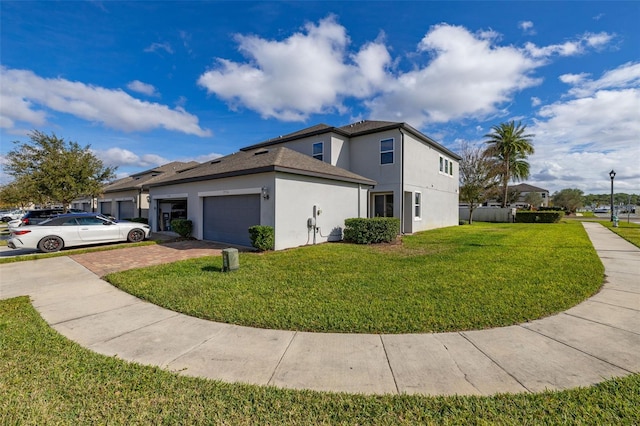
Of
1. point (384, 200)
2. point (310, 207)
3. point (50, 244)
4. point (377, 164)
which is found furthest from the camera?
point (384, 200)

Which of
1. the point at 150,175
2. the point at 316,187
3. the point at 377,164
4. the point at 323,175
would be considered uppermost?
the point at 150,175

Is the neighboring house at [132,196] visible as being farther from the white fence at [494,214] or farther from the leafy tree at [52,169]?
the white fence at [494,214]

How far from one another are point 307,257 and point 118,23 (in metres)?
10.2

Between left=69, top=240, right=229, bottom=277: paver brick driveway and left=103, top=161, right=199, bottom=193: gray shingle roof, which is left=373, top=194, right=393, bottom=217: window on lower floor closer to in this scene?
left=69, top=240, right=229, bottom=277: paver brick driveway

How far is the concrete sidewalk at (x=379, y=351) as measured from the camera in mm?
2848

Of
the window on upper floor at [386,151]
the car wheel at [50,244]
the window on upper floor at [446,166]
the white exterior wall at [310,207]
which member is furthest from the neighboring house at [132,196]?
the window on upper floor at [446,166]

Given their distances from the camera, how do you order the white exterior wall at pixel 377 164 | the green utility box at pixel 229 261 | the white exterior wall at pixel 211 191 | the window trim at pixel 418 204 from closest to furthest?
the green utility box at pixel 229 261
the white exterior wall at pixel 211 191
the white exterior wall at pixel 377 164
the window trim at pixel 418 204

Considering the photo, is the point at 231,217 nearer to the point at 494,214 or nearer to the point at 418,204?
the point at 418,204

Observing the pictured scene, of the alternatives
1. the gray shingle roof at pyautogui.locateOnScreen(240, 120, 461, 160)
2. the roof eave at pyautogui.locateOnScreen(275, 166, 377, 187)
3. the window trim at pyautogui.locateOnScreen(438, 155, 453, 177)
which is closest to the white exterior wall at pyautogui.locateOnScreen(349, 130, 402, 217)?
the gray shingle roof at pyautogui.locateOnScreen(240, 120, 461, 160)

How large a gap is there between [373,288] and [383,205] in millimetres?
11154

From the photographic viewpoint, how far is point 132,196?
68.5ft

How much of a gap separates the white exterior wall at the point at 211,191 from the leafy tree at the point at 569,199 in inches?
2478

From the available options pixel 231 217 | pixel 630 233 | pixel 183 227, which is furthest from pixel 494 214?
pixel 183 227

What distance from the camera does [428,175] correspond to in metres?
18.0
